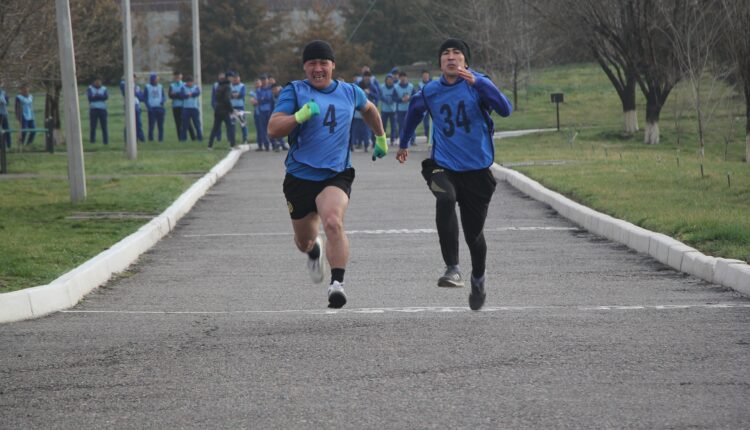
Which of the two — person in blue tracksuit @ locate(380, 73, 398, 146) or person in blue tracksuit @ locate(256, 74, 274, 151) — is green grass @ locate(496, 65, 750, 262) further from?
person in blue tracksuit @ locate(256, 74, 274, 151)

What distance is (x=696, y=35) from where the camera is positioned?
3216 cm

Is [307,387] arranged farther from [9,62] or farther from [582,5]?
[582,5]

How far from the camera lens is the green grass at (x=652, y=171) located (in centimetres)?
1451

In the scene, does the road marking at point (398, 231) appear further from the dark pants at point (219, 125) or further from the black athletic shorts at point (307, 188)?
the dark pants at point (219, 125)

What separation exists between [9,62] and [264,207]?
6449 mm

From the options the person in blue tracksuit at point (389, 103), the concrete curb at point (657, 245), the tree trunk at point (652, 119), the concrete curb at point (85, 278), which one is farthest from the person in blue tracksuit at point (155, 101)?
the concrete curb at point (85, 278)

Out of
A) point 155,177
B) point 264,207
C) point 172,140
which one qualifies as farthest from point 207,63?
point 264,207

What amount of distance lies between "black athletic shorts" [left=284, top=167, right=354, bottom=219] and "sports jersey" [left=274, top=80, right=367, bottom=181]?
0.04 m

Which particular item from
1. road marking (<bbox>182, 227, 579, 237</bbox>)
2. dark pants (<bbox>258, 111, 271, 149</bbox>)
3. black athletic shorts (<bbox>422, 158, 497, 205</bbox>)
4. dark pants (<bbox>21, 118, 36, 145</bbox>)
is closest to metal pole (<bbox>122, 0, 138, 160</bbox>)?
dark pants (<bbox>258, 111, 271, 149</bbox>)

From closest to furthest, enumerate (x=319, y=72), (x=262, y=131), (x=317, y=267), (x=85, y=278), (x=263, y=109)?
1. (x=319, y=72)
2. (x=317, y=267)
3. (x=85, y=278)
4. (x=262, y=131)
5. (x=263, y=109)

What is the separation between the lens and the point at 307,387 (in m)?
6.91

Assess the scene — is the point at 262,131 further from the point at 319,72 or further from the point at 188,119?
the point at 319,72

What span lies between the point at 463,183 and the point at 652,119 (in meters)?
27.6

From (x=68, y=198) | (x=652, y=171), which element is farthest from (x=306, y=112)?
(x=652, y=171)
